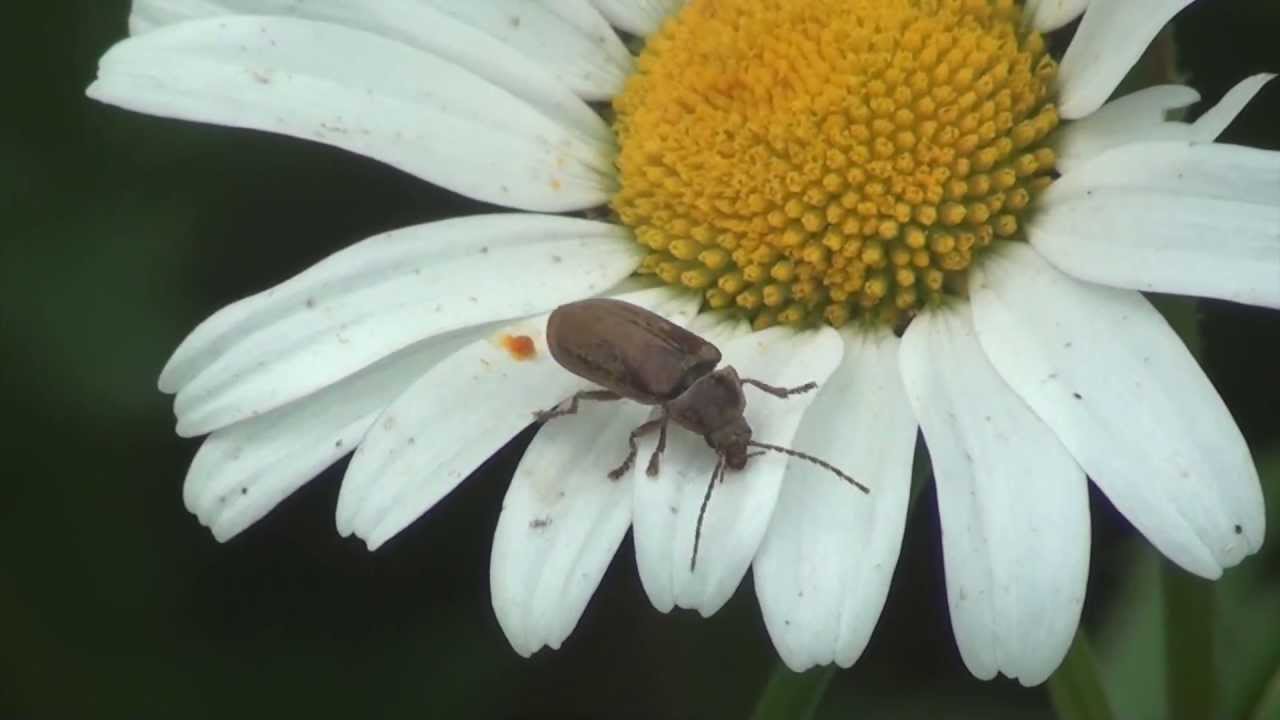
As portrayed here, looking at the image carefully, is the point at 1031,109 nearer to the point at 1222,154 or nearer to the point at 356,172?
the point at 1222,154

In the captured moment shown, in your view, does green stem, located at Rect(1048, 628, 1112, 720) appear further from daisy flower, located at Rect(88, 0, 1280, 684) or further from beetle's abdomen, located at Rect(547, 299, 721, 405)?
beetle's abdomen, located at Rect(547, 299, 721, 405)

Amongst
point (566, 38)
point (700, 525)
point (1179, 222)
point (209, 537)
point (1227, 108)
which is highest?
point (1227, 108)

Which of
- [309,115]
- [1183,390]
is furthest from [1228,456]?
[309,115]

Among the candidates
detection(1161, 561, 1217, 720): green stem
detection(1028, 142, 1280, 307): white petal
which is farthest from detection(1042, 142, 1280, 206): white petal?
detection(1161, 561, 1217, 720): green stem

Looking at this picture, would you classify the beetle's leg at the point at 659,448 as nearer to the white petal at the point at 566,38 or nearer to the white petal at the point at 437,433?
the white petal at the point at 437,433

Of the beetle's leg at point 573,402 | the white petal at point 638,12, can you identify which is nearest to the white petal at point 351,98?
the white petal at point 638,12

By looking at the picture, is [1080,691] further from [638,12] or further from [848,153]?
[638,12]

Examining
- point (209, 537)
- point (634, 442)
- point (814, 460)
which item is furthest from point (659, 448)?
point (209, 537)
